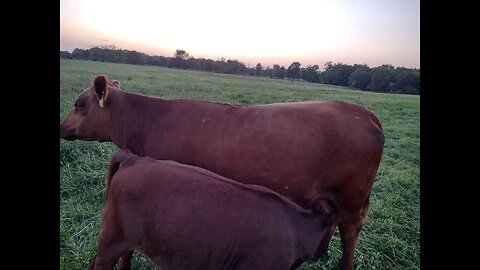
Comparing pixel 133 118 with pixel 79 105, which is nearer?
pixel 133 118

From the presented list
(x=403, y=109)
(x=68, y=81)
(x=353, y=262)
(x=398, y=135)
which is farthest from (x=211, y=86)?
(x=353, y=262)

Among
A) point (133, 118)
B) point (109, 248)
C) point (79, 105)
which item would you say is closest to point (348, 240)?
point (109, 248)

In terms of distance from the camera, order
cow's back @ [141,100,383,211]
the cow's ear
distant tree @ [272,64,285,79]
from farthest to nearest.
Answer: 1. distant tree @ [272,64,285,79]
2. the cow's ear
3. cow's back @ [141,100,383,211]

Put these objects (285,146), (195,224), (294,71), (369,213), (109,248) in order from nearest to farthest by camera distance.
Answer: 1. (195,224)
2. (109,248)
3. (285,146)
4. (369,213)
5. (294,71)

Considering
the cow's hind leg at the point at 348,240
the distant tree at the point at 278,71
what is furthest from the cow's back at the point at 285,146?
the distant tree at the point at 278,71

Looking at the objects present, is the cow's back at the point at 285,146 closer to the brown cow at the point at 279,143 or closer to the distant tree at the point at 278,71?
the brown cow at the point at 279,143

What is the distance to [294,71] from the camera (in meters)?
5.94

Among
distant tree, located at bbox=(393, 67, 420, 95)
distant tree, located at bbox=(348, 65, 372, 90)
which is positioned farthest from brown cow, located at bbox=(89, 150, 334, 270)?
distant tree, located at bbox=(348, 65, 372, 90)

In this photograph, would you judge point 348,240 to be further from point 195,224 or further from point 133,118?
point 133,118

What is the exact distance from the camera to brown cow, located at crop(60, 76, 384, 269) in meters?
3.41

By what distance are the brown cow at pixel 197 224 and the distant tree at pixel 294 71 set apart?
3156 mm

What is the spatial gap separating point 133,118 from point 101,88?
0.44 m

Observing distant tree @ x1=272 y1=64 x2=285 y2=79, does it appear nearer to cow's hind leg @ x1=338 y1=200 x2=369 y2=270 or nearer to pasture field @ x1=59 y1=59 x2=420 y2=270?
pasture field @ x1=59 y1=59 x2=420 y2=270
